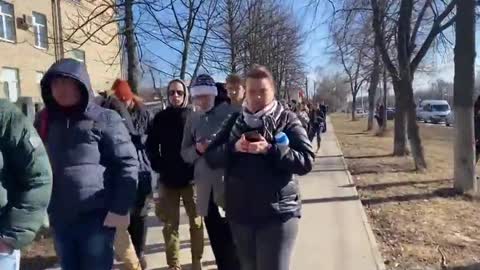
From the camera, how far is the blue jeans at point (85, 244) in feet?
9.74

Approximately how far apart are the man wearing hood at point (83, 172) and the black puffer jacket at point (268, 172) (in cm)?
60

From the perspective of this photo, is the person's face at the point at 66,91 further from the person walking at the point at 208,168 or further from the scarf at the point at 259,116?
the person walking at the point at 208,168

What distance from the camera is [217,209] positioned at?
14.0 feet

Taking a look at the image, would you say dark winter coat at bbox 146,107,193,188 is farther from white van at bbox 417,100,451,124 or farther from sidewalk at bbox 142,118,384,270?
white van at bbox 417,100,451,124

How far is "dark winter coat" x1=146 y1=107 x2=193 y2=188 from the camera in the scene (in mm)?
4605

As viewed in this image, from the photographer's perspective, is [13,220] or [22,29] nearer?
[13,220]

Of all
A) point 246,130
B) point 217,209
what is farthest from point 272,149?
point 217,209

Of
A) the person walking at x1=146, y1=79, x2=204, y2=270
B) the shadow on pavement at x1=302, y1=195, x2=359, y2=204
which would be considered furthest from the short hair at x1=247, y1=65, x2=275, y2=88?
the shadow on pavement at x1=302, y1=195, x2=359, y2=204

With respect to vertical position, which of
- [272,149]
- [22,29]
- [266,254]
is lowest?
[266,254]

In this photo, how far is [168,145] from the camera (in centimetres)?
A: 463

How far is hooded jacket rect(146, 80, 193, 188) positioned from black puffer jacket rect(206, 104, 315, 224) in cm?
150

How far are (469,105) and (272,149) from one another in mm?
6490

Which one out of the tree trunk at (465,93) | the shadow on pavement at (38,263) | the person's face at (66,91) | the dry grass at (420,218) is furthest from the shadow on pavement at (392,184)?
the person's face at (66,91)

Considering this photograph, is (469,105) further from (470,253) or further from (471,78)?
(470,253)
